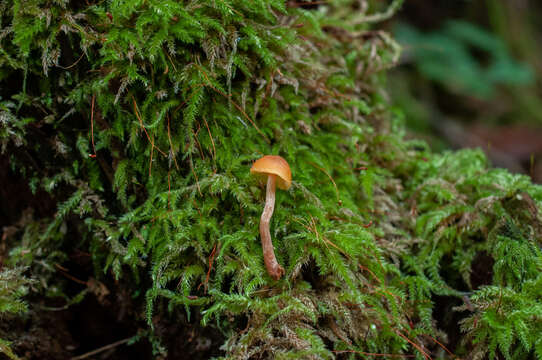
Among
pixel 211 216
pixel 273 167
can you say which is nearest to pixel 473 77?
pixel 273 167

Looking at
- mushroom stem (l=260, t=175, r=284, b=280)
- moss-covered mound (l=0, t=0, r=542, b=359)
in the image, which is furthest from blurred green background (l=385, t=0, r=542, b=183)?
mushroom stem (l=260, t=175, r=284, b=280)

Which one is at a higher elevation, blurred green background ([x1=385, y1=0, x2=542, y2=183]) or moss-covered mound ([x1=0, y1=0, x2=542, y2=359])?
moss-covered mound ([x1=0, y1=0, x2=542, y2=359])

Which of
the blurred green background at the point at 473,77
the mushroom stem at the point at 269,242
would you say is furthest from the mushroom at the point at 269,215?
the blurred green background at the point at 473,77

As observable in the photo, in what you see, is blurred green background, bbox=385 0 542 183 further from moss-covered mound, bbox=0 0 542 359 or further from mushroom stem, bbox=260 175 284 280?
mushroom stem, bbox=260 175 284 280

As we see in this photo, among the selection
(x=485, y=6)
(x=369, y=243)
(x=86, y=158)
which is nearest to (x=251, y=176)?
(x=369, y=243)

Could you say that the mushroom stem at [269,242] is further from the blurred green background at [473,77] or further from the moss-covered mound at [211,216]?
the blurred green background at [473,77]
